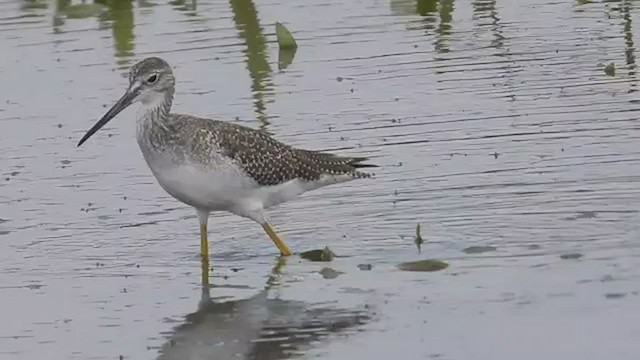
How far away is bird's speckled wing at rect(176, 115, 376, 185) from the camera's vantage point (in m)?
12.6

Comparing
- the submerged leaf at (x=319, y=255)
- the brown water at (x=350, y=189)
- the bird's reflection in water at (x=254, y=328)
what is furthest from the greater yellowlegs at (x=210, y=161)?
the bird's reflection in water at (x=254, y=328)

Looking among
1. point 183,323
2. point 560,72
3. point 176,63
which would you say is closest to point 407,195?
point 183,323

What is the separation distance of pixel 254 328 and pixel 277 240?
1.72 metres

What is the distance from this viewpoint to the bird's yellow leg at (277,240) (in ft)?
41.0

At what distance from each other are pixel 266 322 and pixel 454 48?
784cm

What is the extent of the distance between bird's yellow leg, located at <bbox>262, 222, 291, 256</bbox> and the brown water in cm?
16

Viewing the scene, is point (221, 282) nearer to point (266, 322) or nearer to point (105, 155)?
point (266, 322)

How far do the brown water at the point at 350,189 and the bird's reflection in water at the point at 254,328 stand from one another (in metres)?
0.02

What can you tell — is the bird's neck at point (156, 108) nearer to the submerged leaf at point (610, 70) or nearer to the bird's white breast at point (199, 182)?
the bird's white breast at point (199, 182)

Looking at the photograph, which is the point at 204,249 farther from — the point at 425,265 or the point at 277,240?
the point at 425,265

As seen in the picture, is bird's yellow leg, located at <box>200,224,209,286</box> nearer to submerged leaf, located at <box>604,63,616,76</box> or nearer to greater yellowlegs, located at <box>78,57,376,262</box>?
greater yellowlegs, located at <box>78,57,376,262</box>

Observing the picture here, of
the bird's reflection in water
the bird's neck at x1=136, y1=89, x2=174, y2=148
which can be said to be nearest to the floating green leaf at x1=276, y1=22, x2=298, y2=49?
the bird's neck at x1=136, y1=89, x2=174, y2=148

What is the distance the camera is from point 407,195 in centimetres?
1353

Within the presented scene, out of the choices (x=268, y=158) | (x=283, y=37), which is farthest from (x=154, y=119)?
(x=283, y=37)
